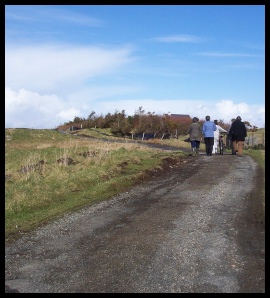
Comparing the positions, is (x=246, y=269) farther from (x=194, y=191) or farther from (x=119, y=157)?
(x=119, y=157)

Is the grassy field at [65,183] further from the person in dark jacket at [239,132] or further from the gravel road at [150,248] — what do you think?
the person in dark jacket at [239,132]

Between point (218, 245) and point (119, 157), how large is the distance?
10.4 m

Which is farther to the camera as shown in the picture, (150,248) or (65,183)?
(65,183)

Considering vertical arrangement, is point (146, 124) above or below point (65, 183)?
above

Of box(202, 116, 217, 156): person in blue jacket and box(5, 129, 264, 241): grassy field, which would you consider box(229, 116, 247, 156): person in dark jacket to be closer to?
box(202, 116, 217, 156): person in blue jacket

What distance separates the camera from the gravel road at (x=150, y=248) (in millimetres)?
5277

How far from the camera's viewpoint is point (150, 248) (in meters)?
6.54

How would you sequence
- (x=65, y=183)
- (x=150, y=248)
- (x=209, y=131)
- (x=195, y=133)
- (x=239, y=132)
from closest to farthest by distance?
(x=150, y=248) < (x=65, y=183) < (x=239, y=132) < (x=209, y=131) < (x=195, y=133)

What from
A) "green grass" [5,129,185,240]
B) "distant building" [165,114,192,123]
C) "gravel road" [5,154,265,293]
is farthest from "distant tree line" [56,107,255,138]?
"gravel road" [5,154,265,293]

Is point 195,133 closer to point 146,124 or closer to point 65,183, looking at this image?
point 65,183

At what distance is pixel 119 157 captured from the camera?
16.7 meters

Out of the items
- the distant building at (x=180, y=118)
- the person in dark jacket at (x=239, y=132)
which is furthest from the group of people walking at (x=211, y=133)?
the distant building at (x=180, y=118)

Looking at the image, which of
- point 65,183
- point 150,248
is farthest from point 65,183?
point 150,248
